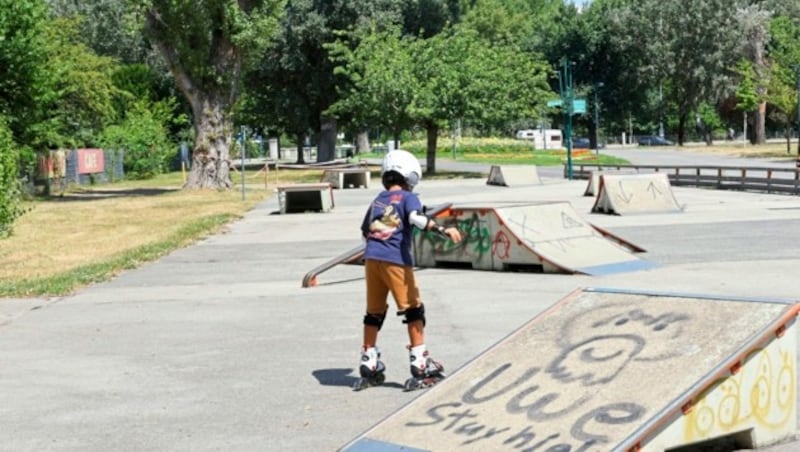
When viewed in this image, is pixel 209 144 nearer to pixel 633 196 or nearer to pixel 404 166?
pixel 633 196

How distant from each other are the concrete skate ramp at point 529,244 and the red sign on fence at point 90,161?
40129 mm

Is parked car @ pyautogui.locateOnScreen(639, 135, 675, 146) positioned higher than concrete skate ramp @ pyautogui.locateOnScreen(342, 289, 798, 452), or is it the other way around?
parked car @ pyautogui.locateOnScreen(639, 135, 675, 146)

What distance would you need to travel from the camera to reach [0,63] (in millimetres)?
37250

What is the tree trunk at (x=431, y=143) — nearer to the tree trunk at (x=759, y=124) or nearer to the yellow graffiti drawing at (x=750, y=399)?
the tree trunk at (x=759, y=124)

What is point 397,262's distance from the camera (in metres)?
8.01

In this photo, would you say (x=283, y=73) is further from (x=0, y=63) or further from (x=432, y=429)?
(x=432, y=429)

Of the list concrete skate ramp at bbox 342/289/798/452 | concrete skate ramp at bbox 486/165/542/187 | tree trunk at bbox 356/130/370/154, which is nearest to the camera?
concrete skate ramp at bbox 342/289/798/452

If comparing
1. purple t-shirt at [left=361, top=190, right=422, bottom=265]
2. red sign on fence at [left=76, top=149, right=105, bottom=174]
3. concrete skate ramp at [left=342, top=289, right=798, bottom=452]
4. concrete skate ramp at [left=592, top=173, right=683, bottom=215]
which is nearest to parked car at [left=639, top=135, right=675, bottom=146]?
red sign on fence at [left=76, top=149, right=105, bottom=174]

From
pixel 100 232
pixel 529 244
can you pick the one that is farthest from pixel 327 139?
pixel 529 244

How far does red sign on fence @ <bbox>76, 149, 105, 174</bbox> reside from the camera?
2140 inches

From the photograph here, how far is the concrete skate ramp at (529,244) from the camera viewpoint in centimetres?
1527

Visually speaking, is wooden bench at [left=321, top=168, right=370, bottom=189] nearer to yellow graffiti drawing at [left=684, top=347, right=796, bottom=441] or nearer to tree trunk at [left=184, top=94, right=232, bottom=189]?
tree trunk at [left=184, top=94, right=232, bottom=189]

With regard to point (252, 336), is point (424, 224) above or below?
above

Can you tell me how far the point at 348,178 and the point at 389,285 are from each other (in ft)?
132
